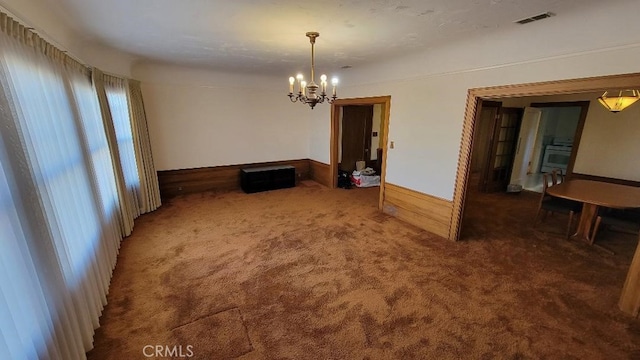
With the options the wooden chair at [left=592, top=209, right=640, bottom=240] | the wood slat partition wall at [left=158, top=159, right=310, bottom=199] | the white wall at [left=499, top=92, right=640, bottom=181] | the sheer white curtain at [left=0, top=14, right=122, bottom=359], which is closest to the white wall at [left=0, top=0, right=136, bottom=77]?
the sheer white curtain at [left=0, top=14, right=122, bottom=359]

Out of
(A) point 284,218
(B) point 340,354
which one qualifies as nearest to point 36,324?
(B) point 340,354

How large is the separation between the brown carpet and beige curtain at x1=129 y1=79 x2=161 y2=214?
0.46 m

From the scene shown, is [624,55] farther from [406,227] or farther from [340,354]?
[340,354]

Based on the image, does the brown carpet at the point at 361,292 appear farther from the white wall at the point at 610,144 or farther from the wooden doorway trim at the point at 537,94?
the white wall at the point at 610,144

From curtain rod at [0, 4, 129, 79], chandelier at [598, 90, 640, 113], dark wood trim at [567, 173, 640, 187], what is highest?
curtain rod at [0, 4, 129, 79]

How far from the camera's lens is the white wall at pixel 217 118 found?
A: 485 centimetres

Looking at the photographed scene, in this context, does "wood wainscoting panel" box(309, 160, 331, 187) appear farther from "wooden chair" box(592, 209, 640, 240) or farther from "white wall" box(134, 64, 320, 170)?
"wooden chair" box(592, 209, 640, 240)

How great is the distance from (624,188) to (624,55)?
2.78 meters

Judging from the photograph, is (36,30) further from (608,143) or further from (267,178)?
(608,143)

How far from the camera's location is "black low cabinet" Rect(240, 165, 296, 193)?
18.4 ft

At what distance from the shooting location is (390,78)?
162 inches

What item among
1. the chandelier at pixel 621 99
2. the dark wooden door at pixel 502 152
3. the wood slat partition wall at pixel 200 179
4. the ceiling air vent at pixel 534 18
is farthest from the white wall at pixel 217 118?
the chandelier at pixel 621 99

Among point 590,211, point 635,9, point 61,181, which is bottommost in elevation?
point 590,211

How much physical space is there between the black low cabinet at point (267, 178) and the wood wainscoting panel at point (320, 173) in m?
0.67
